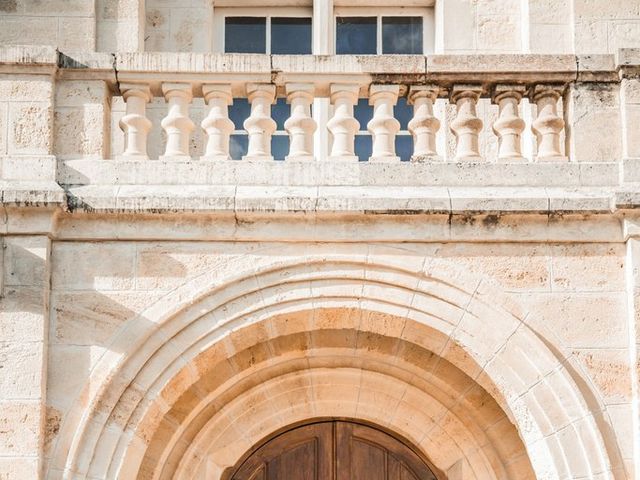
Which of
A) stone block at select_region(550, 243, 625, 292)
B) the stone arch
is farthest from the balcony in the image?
the stone arch

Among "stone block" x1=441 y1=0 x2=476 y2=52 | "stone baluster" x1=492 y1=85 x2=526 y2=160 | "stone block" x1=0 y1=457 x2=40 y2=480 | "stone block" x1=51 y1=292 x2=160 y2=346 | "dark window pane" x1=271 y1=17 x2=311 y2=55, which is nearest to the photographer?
"stone block" x1=0 y1=457 x2=40 y2=480

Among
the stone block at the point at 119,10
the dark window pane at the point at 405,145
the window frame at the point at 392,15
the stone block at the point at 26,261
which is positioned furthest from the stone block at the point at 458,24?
the stone block at the point at 26,261

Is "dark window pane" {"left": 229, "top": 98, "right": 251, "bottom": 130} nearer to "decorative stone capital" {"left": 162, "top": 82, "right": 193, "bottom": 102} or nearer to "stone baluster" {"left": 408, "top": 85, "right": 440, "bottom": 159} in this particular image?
"decorative stone capital" {"left": 162, "top": 82, "right": 193, "bottom": 102}

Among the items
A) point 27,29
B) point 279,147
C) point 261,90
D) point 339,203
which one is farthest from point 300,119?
point 27,29

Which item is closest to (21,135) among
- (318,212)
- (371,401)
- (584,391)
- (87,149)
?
(87,149)

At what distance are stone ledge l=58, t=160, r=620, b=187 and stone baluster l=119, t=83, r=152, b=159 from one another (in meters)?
0.20

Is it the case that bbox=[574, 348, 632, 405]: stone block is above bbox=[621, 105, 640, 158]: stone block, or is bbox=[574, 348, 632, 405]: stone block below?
below

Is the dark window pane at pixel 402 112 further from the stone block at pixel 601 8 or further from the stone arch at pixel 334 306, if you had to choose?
the stone arch at pixel 334 306

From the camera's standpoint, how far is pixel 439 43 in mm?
9359

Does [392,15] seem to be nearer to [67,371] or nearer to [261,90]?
[261,90]

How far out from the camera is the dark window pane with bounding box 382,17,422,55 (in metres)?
9.53

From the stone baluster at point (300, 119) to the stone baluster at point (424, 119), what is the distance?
0.52 m

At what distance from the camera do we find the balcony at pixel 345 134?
23.7ft

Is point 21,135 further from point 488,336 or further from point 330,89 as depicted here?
point 488,336
